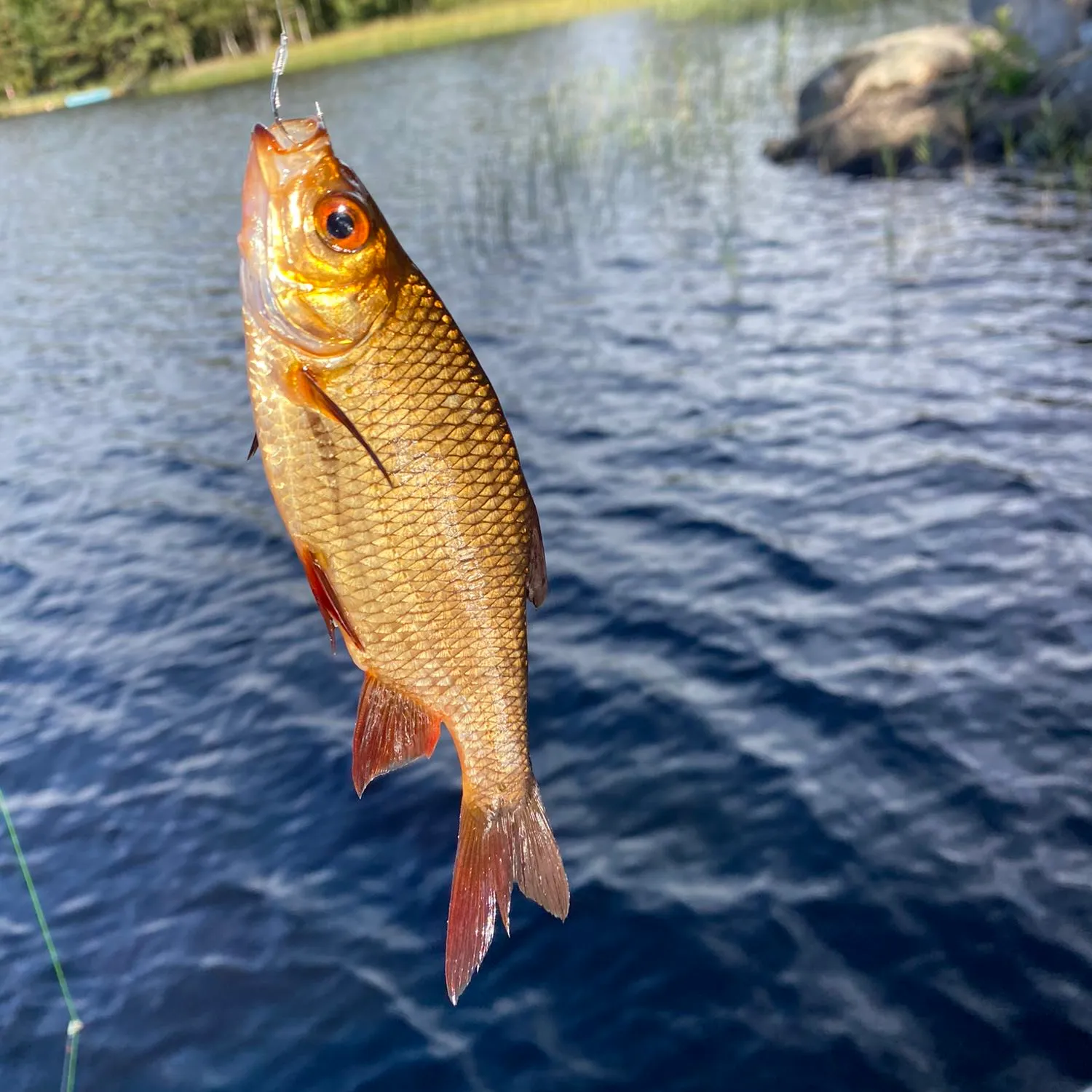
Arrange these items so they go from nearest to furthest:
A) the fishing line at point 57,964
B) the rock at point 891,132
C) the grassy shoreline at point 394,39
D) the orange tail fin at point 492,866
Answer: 1. the orange tail fin at point 492,866
2. the fishing line at point 57,964
3. the rock at point 891,132
4. the grassy shoreline at point 394,39

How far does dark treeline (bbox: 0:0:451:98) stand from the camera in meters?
34.1

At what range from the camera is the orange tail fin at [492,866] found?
97.9 inches

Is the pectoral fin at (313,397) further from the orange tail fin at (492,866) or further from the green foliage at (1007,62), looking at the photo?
the green foliage at (1007,62)

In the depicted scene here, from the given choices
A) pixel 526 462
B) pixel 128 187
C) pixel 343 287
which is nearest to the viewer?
pixel 343 287

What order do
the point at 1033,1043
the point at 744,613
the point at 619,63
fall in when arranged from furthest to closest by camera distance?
the point at 619,63 → the point at 744,613 → the point at 1033,1043

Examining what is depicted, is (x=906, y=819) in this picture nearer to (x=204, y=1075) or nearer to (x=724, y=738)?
(x=724, y=738)

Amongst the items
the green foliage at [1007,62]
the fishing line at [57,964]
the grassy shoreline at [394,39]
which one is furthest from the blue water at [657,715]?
the grassy shoreline at [394,39]

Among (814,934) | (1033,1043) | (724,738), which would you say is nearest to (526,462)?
(724,738)

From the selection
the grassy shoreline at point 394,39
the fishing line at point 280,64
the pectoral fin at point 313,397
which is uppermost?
the fishing line at point 280,64

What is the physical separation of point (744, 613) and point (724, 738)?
117 centimetres

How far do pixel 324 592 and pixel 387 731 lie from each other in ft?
1.17

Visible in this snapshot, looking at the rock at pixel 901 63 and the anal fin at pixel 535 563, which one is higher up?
the anal fin at pixel 535 563

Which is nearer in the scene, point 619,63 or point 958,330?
point 958,330

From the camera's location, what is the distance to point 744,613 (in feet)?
22.4
